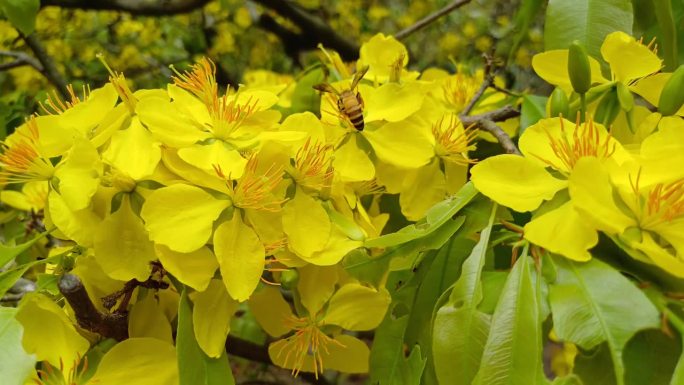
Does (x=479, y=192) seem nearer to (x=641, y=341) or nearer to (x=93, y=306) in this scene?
(x=641, y=341)

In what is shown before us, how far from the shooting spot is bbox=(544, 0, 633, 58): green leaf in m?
0.68

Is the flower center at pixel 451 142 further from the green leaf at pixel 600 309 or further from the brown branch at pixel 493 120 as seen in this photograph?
the green leaf at pixel 600 309

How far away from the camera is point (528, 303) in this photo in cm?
45

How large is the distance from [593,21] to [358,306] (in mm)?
369

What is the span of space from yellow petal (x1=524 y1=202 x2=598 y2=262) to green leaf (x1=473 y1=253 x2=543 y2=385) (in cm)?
3

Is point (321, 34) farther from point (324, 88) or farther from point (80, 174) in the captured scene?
point (80, 174)

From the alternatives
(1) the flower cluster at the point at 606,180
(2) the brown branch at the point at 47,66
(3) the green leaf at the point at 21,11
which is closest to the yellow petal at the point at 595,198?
(1) the flower cluster at the point at 606,180

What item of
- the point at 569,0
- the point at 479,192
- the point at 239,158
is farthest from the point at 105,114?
the point at 569,0

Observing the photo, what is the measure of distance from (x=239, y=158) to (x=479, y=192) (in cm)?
20

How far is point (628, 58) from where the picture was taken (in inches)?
24.0

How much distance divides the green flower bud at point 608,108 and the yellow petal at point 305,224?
0.89 ft

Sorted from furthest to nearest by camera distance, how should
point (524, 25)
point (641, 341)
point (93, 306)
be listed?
point (524, 25) < point (93, 306) < point (641, 341)

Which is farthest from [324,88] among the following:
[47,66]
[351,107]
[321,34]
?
[321,34]

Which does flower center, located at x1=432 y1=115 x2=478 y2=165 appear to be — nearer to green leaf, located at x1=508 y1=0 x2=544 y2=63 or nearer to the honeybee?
the honeybee
